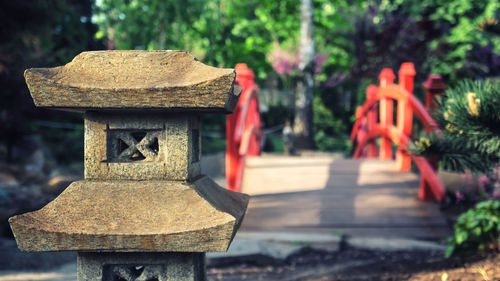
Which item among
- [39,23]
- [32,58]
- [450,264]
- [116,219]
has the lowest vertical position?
[450,264]

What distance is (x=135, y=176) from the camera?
1.95 metres

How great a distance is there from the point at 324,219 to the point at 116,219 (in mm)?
2977

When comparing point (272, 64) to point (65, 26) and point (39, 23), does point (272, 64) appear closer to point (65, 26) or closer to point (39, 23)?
point (65, 26)

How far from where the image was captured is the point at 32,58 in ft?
19.6

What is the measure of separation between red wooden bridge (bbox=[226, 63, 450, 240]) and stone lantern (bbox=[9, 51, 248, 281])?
8.52 ft

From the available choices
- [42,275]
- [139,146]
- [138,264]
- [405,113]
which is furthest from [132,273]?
[405,113]

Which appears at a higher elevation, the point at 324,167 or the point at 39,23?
the point at 39,23

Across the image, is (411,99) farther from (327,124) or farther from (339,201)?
(327,124)

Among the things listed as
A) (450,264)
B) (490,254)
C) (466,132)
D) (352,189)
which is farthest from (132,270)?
(352,189)

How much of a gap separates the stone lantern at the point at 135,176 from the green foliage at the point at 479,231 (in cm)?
213

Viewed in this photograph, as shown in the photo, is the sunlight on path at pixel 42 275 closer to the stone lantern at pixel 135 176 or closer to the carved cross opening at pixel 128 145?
the stone lantern at pixel 135 176

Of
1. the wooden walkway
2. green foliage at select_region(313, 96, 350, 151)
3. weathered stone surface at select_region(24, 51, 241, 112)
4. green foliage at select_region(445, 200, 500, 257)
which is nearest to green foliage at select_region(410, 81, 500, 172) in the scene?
green foliage at select_region(445, 200, 500, 257)

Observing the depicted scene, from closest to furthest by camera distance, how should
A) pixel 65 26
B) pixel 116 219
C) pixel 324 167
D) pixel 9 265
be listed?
pixel 116 219 → pixel 9 265 → pixel 324 167 → pixel 65 26

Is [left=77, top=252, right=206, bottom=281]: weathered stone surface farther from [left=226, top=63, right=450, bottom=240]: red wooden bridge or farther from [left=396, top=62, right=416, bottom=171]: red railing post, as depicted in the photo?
[left=396, top=62, right=416, bottom=171]: red railing post
